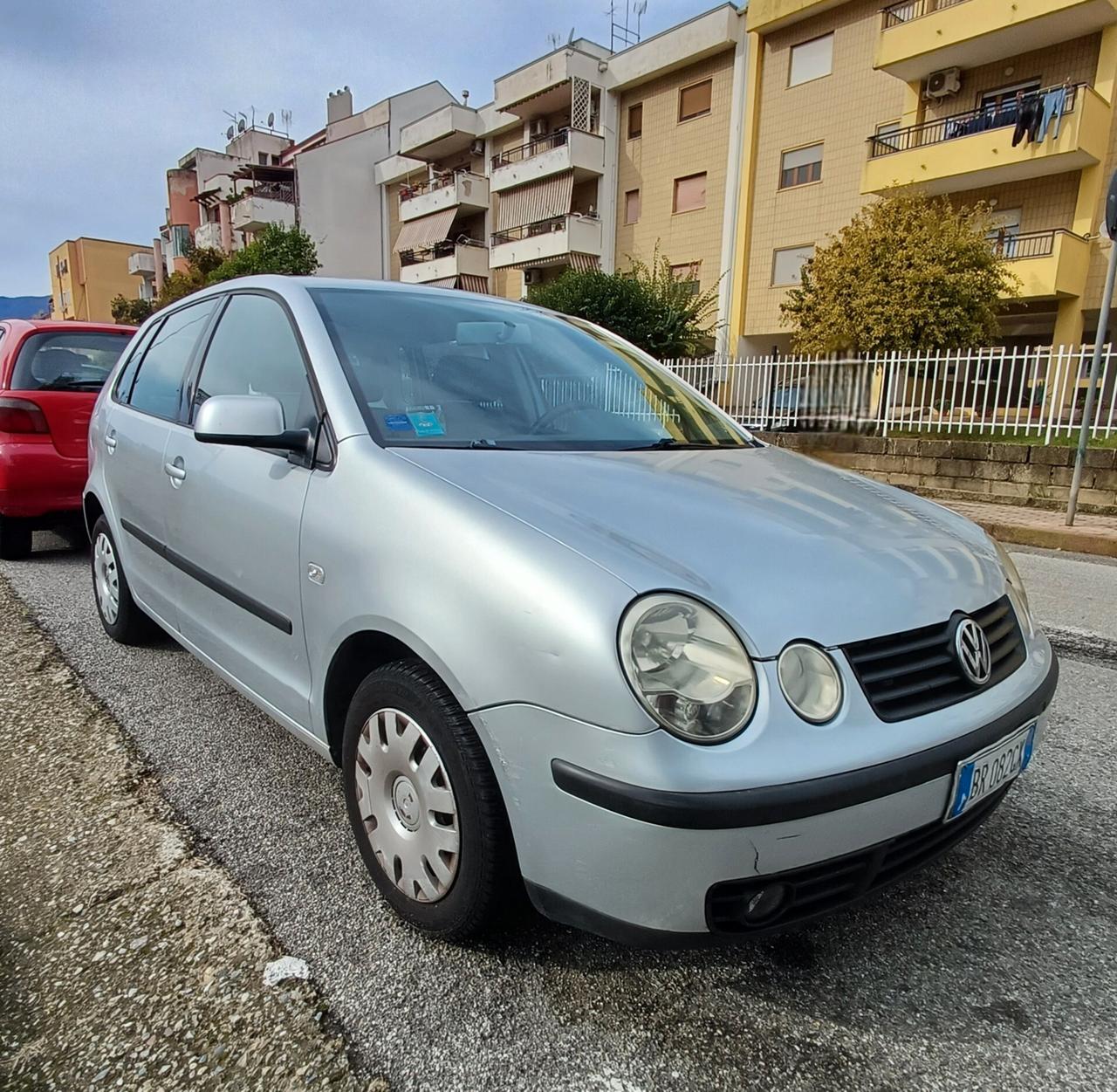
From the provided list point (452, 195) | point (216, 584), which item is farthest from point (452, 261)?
point (216, 584)

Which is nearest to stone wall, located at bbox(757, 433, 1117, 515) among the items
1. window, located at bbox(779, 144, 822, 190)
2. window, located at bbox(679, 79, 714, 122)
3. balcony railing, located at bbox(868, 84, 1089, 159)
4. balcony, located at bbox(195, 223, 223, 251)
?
balcony railing, located at bbox(868, 84, 1089, 159)

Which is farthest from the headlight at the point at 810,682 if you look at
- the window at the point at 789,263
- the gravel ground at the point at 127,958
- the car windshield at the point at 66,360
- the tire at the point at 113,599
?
the window at the point at 789,263

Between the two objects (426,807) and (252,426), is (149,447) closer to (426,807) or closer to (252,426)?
(252,426)

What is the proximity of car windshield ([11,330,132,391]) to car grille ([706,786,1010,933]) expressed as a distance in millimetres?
5409

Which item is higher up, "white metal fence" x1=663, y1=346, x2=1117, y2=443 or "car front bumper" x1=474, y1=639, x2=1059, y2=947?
"white metal fence" x1=663, y1=346, x2=1117, y2=443

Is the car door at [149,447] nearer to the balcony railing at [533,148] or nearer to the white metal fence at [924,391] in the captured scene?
the white metal fence at [924,391]

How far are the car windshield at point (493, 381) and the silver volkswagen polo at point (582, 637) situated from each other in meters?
0.01

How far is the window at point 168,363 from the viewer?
2939 mm

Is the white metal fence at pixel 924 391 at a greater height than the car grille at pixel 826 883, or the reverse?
the white metal fence at pixel 924 391

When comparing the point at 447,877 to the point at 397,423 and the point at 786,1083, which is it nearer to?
the point at 786,1083

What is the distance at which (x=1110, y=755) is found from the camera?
276 centimetres

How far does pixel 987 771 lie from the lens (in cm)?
160

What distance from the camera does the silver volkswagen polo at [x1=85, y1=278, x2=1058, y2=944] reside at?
52.1 inches

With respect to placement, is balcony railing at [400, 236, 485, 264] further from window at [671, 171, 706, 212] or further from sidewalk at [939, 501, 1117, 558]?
sidewalk at [939, 501, 1117, 558]
